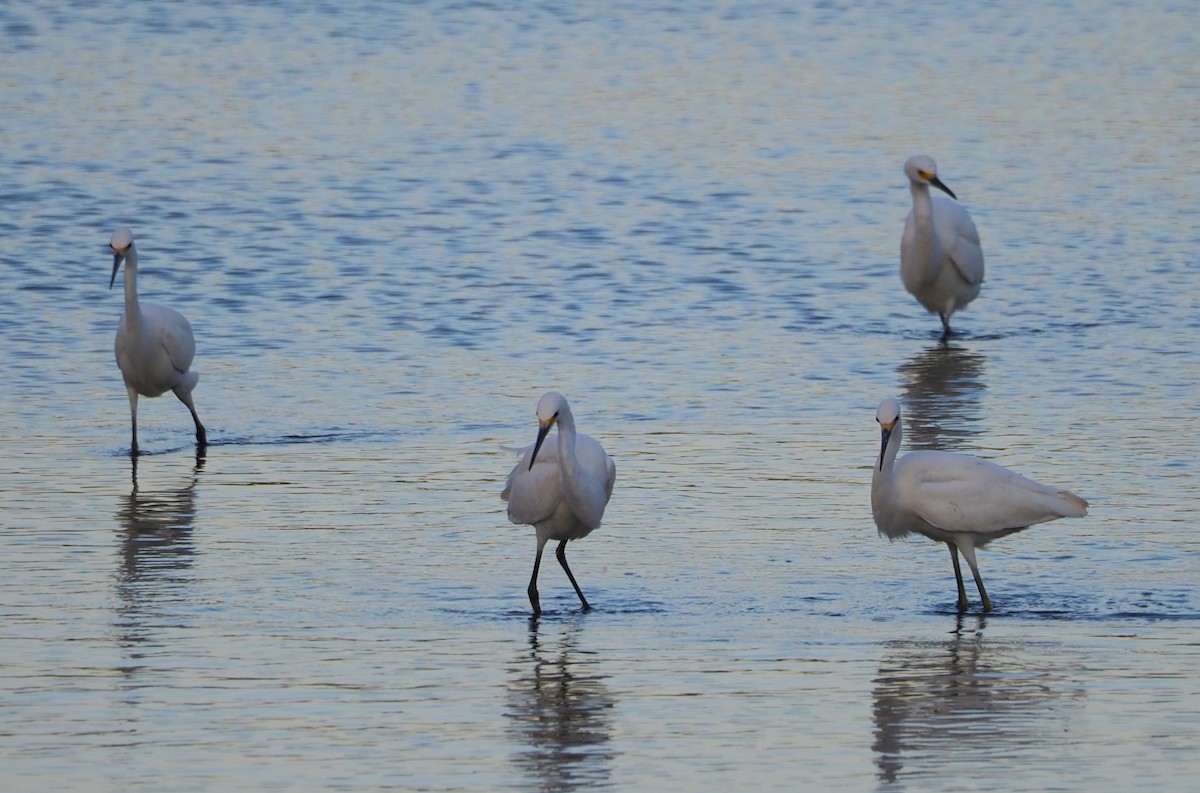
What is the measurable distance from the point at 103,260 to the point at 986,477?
10.5 metres

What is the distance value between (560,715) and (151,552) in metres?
2.88

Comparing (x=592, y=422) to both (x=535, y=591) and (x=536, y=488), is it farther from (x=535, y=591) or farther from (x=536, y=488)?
(x=535, y=591)

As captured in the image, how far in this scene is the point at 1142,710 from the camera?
7.66 meters

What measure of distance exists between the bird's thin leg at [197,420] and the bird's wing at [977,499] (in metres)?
4.54

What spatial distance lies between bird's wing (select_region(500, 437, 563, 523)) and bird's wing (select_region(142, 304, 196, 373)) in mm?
3604

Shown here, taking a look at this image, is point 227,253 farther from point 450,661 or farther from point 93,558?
point 450,661

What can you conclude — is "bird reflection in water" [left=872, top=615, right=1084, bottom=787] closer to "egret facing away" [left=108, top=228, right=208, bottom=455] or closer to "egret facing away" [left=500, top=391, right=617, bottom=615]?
"egret facing away" [left=500, top=391, right=617, bottom=615]

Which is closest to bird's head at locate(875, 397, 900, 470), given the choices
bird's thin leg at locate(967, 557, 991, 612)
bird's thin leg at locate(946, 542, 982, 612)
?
bird's thin leg at locate(946, 542, 982, 612)

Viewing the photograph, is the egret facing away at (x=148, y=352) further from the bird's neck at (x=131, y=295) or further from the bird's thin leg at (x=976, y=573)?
the bird's thin leg at (x=976, y=573)

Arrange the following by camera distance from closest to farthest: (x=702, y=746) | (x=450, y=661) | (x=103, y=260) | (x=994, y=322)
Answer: (x=702, y=746) < (x=450, y=661) < (x=994, y=322) < (x=103, y=260)

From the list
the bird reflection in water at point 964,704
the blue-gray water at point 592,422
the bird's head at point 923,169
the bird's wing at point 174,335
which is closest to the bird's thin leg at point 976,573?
the blue-gray water at point 592,422

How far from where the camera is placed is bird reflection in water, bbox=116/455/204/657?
8844mm

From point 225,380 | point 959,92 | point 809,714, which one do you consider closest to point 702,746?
point 809,714

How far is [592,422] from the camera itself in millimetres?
12742
